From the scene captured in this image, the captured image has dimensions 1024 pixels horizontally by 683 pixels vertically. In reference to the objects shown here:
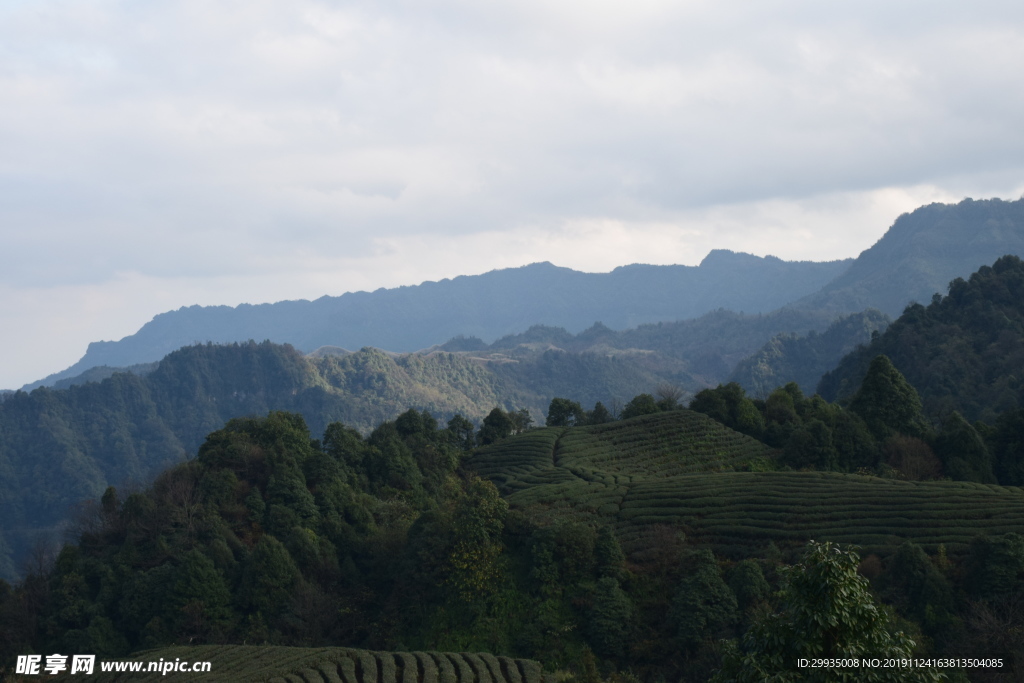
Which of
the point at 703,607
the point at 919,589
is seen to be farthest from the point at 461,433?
the point at 919,589

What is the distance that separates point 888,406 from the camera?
5219 centimetres

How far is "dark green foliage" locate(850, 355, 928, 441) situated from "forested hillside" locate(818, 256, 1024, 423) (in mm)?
17354

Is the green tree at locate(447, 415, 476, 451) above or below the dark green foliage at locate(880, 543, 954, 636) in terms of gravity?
above

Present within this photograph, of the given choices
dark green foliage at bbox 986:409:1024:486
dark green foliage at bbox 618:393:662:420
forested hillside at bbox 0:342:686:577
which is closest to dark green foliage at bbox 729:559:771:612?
dark green foliage at bbox 986:409:1024:486

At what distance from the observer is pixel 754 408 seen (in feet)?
197

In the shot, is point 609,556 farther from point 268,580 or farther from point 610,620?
point 268,580

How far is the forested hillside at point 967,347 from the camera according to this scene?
238 feet

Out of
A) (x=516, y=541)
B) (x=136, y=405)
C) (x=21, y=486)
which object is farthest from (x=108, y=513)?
(x=136, y=405)

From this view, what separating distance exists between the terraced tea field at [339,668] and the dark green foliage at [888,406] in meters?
34.2

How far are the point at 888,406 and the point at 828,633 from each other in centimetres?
4597

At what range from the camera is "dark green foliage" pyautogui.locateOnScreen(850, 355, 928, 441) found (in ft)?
169

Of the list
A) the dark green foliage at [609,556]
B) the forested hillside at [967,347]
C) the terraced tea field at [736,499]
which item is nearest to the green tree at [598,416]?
the terraced tea field at [736,499]

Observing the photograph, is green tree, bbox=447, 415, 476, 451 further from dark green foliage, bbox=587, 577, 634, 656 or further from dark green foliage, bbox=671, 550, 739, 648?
dark green foliage, bbox=671, 550, 739, 648

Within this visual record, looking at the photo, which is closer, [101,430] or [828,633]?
[828,633]
